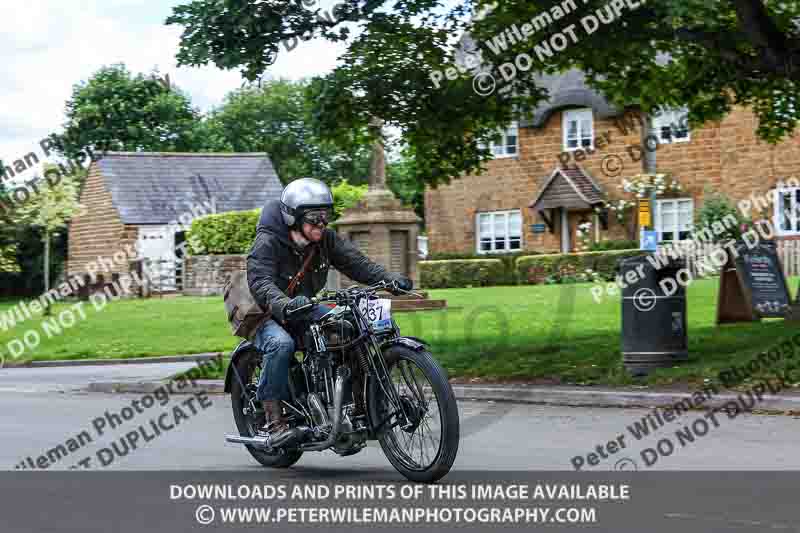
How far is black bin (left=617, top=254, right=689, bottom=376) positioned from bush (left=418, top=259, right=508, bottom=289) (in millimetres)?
29088

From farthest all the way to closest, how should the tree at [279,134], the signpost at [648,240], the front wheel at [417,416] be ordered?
the tree at [279,134] → the signpost at [648,240] → the front wheel at [417,416]

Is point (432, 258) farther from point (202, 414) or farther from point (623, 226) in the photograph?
point (202, 414)

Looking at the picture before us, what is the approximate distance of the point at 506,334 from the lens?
63.6 ft

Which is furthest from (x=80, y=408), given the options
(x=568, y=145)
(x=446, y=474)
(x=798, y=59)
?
(x=568, y=145)

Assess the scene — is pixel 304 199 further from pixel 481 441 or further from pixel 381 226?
pixel 381 226

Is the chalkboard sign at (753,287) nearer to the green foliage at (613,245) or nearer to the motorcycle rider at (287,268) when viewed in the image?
the motorcycle rider at (287,268)

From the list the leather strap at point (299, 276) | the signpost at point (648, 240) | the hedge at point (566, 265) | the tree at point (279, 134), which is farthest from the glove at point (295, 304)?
the tree at point (279, 134)

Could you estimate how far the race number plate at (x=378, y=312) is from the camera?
7.82 meters

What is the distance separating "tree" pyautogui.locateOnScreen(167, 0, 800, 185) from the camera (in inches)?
581

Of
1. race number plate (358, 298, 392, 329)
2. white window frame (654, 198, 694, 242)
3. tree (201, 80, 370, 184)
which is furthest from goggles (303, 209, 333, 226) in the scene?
tree (201, 80, 370, 184)

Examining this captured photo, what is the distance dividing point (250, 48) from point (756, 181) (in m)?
27.8

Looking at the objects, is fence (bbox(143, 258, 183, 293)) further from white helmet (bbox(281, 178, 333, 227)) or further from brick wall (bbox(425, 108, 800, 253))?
white helmet (bbox(281, 178, 333, 227))

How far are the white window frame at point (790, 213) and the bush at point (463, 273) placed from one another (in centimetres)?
860

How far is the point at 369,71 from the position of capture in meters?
15.7
